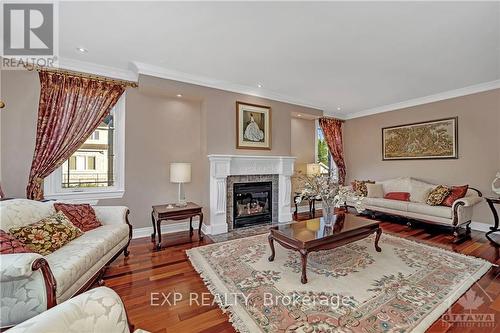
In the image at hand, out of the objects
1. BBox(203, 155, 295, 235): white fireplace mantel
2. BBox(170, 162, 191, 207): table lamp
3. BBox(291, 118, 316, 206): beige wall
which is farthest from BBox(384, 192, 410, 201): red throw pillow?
BBox(170, 162, 191, 207): table lamp

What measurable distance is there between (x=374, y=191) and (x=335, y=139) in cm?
191

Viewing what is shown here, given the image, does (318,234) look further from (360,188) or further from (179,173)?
(360,188)

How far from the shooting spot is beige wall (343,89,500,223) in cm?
403

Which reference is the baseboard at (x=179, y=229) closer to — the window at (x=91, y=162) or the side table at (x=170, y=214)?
the side table at (x=170, y=214)

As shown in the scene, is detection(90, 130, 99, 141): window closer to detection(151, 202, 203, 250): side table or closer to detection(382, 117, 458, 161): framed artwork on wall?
detection(151, 202, 203, 250): side table

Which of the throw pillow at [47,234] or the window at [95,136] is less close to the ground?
the window at [95,136]

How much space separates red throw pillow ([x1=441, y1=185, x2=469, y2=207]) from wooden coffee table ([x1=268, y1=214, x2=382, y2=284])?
2.08 meters

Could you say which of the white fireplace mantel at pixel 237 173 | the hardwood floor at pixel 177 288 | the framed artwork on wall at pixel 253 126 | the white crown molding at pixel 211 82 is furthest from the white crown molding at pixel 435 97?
the framed artwork on wall at pixel 253 126

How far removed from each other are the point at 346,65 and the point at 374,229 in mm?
2483

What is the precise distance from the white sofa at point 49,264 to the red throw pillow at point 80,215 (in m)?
0.09

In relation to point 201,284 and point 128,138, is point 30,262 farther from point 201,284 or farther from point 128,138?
point 128,138

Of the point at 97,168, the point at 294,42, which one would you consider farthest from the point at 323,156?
the point at 97,168

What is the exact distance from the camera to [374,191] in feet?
17.1

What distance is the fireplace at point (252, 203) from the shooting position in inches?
168
